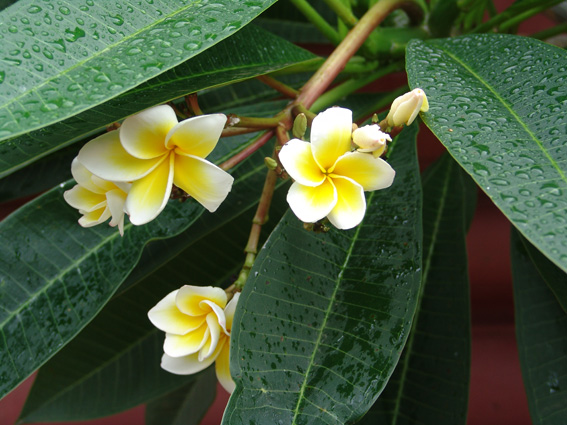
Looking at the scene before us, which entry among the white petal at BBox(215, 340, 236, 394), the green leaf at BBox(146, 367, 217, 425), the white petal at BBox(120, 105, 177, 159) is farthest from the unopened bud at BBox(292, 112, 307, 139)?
the green leaf at BBox(146, 367, 217, 425)

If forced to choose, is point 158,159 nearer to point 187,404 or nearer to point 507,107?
point 507,107

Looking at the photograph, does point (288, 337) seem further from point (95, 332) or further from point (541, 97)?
point (95, 332)

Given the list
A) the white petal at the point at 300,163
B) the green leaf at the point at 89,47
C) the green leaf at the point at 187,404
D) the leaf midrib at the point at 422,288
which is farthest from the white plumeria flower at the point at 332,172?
the green leaf at the point at 187,404

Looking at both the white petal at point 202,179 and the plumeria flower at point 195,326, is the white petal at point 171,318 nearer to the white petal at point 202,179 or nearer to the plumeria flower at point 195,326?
the plumeria flower at point 195,326

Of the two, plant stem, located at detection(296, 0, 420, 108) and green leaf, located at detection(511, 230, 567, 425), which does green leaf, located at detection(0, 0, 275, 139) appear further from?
green leaf, located at detection(511, 230, 567, 425)

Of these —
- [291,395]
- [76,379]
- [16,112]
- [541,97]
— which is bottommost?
[76,379]

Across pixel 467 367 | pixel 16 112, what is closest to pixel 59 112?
pixel 16 112
